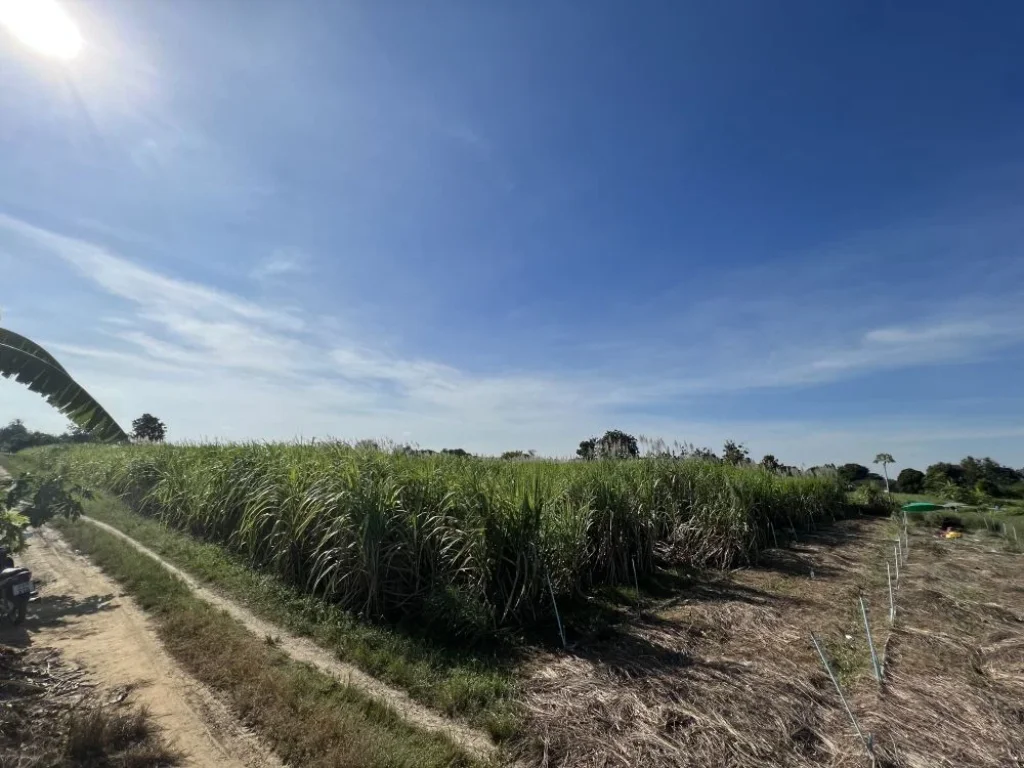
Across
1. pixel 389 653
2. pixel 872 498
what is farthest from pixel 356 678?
pixel 872 498

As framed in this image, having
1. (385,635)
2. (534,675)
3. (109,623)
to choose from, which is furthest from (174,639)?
(534,675)

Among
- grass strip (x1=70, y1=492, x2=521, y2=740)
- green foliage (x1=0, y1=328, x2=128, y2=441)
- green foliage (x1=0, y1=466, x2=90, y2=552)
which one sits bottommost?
grass strip (x1=70, y1=492, x2=521, y2=740)

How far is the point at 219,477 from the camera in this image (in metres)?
9.53

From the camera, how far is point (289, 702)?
382 centimetres

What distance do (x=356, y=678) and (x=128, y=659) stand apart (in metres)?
2.07

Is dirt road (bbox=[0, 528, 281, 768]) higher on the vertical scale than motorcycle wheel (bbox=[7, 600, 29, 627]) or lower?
lower

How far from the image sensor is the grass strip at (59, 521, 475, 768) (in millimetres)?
3281

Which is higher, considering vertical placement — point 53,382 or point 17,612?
point 53,382

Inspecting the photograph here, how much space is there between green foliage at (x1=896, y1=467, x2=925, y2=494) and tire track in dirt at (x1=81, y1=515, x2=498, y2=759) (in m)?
27.4

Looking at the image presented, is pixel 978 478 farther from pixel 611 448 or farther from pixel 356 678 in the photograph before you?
pixel 356 678

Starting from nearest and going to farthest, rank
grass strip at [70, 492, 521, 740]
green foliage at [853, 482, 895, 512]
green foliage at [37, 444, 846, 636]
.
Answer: grass strip at [70, 492, 521, 740], green foliage at [37, 444, 846, 636], green foliage at [853, 482, 895, 512]

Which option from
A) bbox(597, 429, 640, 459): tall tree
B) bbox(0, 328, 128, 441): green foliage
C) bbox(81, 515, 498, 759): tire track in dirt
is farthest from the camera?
bbox(597, 429, 640, 459): tall tree

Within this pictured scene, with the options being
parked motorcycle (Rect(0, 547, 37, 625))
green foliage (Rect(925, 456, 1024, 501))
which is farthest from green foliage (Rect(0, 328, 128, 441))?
green foliage (Rect(925, 456, 1024, 501))

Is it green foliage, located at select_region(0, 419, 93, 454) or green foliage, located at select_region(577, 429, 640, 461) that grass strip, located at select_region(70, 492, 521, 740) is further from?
green foliage, located at select_region(0, 419, 93, 454)
